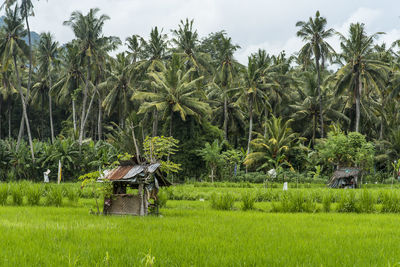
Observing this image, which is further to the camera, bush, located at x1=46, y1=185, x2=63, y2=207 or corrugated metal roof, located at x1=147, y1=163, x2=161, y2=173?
bush, located at x1=46, y1=185, x2=63, y2=207

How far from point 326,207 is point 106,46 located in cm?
2743

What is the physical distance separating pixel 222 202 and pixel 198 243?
6025mm

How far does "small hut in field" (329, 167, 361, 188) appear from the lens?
73.9 feet

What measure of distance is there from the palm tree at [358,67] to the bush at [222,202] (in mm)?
21459

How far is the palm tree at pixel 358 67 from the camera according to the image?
29500mm

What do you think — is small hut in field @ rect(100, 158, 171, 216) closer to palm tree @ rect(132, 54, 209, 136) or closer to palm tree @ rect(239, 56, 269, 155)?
palm tree @ rect(132, 54, 209, 136)

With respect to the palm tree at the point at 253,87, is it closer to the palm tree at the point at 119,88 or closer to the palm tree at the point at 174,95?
the palm tree at the point at 174,95

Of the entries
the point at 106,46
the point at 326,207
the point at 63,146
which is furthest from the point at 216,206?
the point at 106,46

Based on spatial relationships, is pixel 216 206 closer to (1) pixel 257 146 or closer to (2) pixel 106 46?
(1) pixel 257 146

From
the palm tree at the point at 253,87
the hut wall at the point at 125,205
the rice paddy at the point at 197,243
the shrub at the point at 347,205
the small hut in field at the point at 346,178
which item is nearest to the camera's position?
the rice paddy at the point at 197,243

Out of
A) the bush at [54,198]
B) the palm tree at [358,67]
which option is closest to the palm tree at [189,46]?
the palm tree at [358,67]

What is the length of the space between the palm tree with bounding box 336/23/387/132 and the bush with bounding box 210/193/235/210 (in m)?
21.5

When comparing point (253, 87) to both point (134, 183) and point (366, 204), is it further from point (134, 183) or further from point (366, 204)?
point (134, 183)

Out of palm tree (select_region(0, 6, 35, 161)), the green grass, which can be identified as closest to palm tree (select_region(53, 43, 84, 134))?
palm tree (select_region(0, 6, 35, 161))
